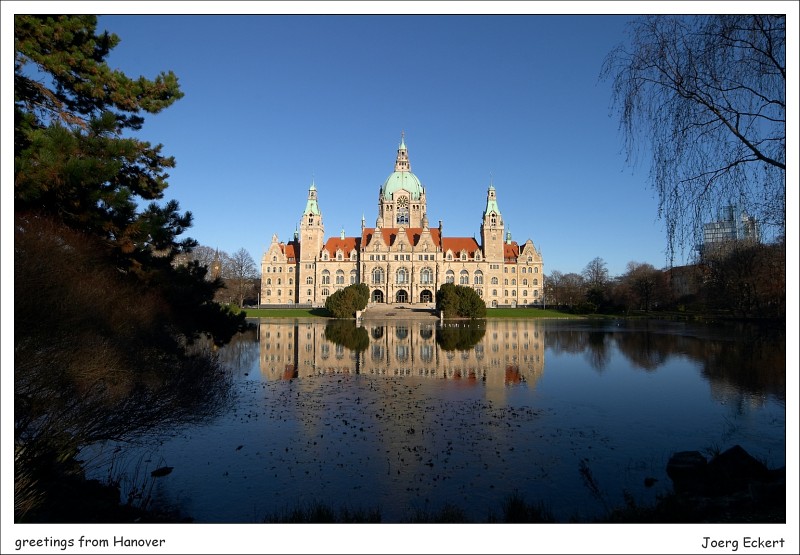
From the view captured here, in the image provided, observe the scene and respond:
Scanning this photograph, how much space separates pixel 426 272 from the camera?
84.0m


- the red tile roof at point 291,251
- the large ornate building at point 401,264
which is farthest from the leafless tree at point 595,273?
the red tile roof at point 291,251

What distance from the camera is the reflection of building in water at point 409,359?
20578mm

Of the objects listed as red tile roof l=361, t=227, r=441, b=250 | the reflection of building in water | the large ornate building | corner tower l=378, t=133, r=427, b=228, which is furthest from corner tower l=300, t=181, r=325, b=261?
the reflection of building in water

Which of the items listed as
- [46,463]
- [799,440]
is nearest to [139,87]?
[46,463]

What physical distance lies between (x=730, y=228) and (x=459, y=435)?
737 cm

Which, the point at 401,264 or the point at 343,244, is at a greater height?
the point at 343,244

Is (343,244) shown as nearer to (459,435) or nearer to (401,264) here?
(401,264)

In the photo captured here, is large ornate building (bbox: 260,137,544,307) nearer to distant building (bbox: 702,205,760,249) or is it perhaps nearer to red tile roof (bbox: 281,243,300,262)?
red tile roof (bbox: 281,243,300,262)

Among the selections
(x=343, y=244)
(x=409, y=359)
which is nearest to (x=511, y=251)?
(x=343, y=244)

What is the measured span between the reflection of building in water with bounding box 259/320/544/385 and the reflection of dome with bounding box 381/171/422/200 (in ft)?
211

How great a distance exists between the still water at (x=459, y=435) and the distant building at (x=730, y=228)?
4473mm

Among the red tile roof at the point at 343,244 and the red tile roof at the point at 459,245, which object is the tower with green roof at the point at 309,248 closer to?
the red tile roof at the point at 343,244

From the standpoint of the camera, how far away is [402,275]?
83.9m

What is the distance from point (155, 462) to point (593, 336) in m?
34.2
